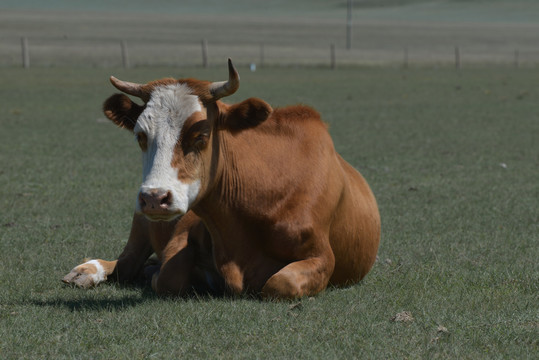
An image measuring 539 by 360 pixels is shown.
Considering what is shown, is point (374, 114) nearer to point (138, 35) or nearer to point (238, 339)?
point (238, 339)

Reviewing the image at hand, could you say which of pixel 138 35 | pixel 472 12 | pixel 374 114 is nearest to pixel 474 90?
pixel 374 114

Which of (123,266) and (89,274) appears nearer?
(89,274)

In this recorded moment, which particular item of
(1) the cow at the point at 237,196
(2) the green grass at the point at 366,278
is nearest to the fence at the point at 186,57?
(2) the green grass at the point at 366,278

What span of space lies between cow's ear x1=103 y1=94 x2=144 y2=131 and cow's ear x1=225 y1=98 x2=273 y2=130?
25.4 inches

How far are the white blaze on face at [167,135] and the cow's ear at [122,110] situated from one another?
1.49 feet

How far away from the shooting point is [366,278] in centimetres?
698

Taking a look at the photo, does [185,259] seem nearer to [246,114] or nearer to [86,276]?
[86,276]

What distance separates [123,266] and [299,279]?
1.80 m

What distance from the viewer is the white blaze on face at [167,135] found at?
532 centimetres

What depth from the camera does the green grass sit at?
505cm

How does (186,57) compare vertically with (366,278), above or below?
below

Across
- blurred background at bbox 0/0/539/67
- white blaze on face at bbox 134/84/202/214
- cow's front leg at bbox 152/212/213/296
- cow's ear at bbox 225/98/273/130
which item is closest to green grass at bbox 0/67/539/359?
cow's front leg at bbox 152/212/213/296

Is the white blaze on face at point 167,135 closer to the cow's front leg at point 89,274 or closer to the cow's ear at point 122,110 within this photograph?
the cow's ear at point 122,110

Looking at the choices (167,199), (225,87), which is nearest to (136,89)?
(225,87)
